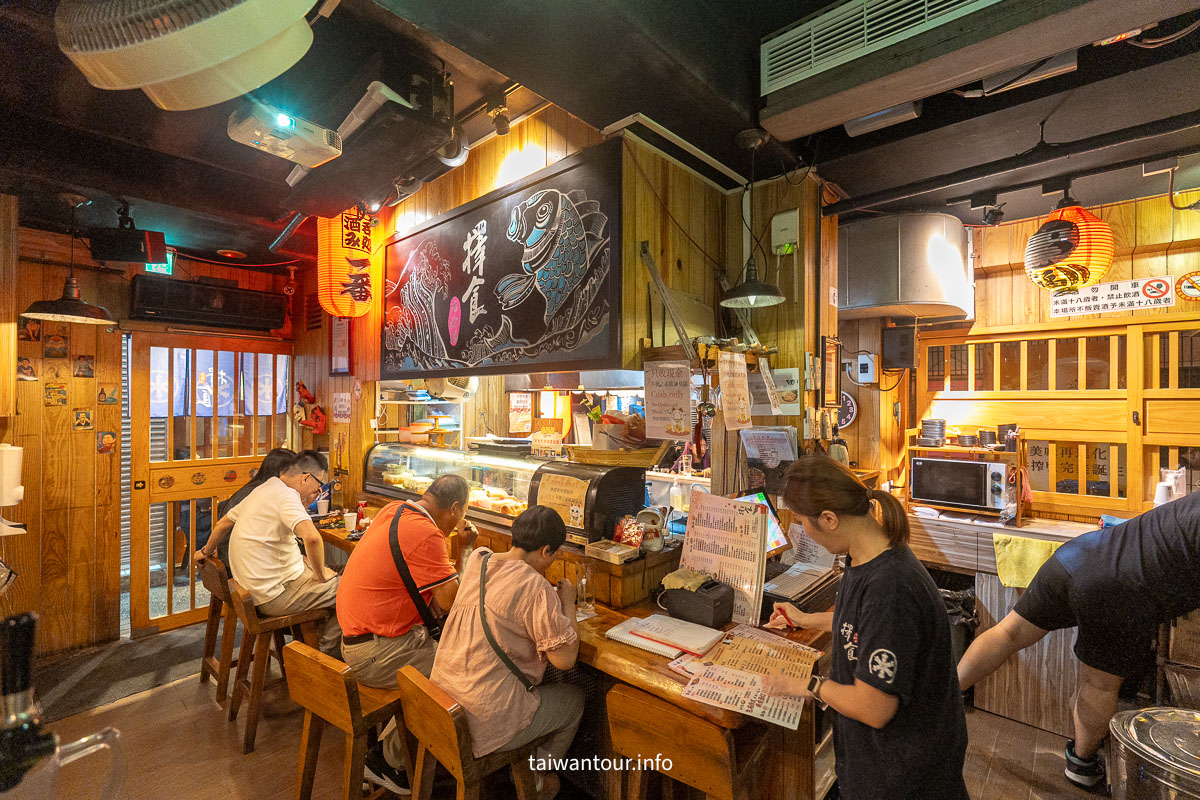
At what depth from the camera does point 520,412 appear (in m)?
6.57

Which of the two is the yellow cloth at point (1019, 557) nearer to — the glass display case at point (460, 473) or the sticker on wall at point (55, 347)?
the glass display case at point (460, 473)

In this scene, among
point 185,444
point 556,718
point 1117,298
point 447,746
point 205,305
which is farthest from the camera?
point 185,444

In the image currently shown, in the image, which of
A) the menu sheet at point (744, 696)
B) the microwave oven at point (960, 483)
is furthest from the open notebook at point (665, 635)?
the microwave oven at point (960, 483)

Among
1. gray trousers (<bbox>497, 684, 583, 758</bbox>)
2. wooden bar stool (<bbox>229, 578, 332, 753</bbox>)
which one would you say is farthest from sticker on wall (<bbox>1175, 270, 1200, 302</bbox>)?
wooden bar stool (<bbox>229, 578, 332, 753</bbox>)

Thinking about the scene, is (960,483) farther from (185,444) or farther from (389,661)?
(185,444)

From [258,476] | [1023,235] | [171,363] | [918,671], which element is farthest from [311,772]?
[1023,235]

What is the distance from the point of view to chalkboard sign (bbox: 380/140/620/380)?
115 inches

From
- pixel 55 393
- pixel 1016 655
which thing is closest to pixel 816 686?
pixel 1016 655

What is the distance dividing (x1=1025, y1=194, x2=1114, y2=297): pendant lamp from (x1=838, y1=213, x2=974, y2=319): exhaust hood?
2.36ft

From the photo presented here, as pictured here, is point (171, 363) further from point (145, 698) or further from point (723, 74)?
point (723, 74)

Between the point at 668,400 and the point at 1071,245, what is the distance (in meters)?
2.70

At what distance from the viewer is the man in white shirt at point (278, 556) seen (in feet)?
10.4

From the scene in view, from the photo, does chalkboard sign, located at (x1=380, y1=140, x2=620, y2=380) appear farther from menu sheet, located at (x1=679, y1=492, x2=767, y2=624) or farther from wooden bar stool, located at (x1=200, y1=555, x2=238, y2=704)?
wooden bar stool, located at (x1=200, y1=555, x2=238, y2=704)

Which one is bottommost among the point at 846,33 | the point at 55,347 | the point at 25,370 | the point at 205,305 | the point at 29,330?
the point at 25,370
